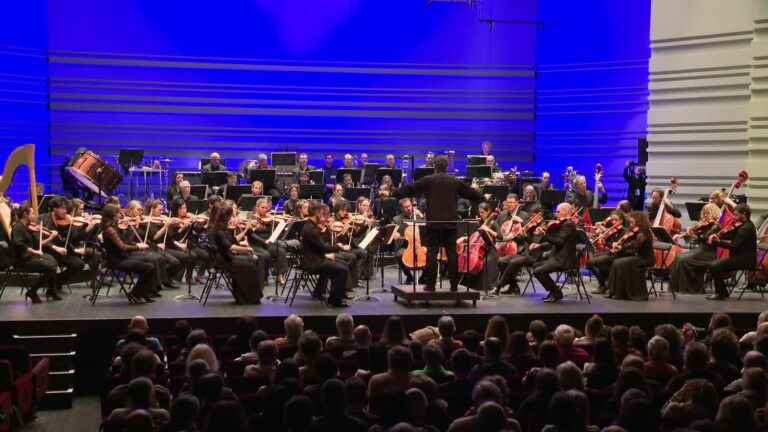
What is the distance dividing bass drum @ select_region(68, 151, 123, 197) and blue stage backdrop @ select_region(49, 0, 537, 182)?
14.7 feet

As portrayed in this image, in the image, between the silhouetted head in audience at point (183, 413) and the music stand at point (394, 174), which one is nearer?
the silhouetted head in audience at point (183, 413)

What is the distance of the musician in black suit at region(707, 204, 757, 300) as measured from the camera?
13.5 meters

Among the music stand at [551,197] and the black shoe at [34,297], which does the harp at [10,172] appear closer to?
the black shoe at [34,297]

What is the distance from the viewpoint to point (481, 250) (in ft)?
45.0

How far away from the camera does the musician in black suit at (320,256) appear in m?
12.4

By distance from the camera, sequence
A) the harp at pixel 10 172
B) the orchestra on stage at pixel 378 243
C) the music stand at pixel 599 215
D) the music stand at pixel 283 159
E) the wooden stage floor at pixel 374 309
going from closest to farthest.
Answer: the wooden stage floor at pixel 374 309 < the harp at pixel 10 172 < the orchestra on stage at pixel 378 243 < the music stand at pixel 599 215 < the music stand at pixel 283 159

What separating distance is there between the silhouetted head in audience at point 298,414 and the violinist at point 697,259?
928 centimetres

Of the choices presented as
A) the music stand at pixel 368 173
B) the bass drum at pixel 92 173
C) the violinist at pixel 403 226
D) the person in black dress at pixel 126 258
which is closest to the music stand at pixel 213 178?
the bass drum at pixel 92 173

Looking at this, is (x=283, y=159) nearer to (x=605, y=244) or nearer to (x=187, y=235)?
(x=187, y=235)

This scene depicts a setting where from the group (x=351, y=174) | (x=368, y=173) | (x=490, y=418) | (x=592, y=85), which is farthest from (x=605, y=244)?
(x=592, y=85)

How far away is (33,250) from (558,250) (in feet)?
23.4

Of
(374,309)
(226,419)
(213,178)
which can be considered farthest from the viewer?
(213,178)

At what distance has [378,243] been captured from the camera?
13.9 metres

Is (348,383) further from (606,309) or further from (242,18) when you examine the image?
(242,18)
